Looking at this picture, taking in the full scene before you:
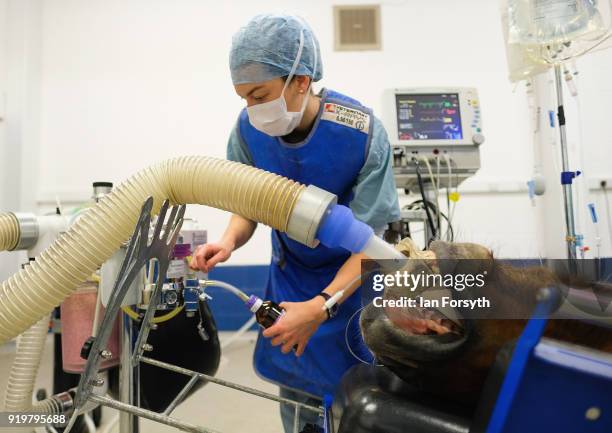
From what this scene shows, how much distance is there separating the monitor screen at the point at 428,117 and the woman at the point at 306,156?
99 centimetres

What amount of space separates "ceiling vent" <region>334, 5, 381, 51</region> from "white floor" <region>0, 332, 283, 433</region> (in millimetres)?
2328

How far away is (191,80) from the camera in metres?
2.87

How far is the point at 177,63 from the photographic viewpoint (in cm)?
287

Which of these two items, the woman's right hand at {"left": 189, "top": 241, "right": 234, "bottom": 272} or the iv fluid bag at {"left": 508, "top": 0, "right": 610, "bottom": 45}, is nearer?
the woman's right hand at {"left": 189, "top": 241, "right": 234, "bottom": 272}

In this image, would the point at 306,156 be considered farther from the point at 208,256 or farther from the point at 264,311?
the point at 264,311

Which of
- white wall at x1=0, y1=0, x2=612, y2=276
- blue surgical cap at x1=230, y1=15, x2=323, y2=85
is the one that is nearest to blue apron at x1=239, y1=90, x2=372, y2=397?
blue surgical cap at x1=230, y1=15, x2=323, y2=85

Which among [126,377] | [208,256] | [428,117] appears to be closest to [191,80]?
[428,117]

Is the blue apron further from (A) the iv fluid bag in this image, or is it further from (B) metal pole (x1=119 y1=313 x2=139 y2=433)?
(A) the iv fluid bag

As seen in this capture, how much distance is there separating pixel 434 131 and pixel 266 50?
1.24 metres

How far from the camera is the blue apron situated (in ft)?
3.04

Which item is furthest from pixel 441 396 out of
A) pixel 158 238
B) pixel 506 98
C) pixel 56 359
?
pixel 506 98

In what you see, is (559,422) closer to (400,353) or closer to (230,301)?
(400,353)

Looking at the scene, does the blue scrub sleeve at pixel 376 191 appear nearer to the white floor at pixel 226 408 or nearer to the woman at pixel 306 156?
the woman at pixel 306 156

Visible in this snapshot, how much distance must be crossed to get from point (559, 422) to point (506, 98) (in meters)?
2.98
